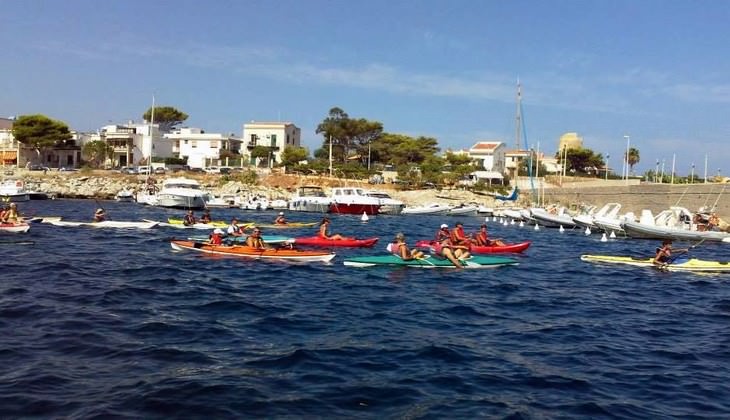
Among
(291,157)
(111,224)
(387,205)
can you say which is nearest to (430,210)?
(387,205)

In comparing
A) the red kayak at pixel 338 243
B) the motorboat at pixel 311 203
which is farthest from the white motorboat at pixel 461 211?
the red kayak at pixel 338 243

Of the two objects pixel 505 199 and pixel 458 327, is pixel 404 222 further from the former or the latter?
pixel 458 327

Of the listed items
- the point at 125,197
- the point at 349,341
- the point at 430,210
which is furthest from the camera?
the point at 125,197

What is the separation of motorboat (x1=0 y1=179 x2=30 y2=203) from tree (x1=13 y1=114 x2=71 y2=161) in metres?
28.3

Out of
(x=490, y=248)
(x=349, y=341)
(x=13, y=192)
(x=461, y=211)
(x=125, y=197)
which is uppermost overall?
(x=13, y=192)

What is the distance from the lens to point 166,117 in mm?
113500

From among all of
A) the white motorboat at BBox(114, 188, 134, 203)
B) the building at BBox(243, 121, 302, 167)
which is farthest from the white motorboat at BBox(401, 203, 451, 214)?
the building at BBox(243, 121, 302, 167)

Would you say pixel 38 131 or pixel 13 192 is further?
pixel 38 131

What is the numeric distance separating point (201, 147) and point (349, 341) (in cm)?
8830

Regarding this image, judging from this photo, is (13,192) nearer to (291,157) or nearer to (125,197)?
(125,197)

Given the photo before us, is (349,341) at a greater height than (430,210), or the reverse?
(430,210)

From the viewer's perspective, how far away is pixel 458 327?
51.2 ft

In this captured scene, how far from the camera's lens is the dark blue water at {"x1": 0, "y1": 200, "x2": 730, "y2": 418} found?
1003 cm

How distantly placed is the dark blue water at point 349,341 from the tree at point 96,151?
228 ft
